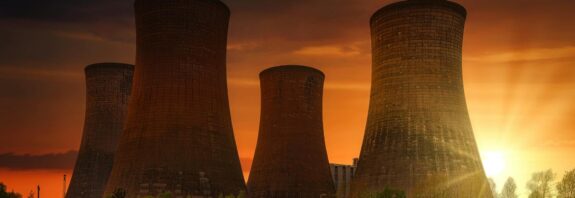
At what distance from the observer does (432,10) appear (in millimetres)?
20984

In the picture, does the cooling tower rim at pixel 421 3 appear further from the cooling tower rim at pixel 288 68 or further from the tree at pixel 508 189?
the tree at pixel 508 189

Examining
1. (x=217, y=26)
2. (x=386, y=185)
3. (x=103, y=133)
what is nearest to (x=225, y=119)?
(x=217, y=26)

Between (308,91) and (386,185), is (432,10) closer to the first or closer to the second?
(386,185)

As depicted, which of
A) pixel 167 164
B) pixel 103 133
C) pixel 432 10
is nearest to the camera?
pixel 167 164

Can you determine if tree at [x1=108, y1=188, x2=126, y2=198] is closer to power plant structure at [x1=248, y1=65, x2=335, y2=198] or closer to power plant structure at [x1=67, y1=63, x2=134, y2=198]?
power plant structure at [x1=67, y1=63, x2=134, y2=198]

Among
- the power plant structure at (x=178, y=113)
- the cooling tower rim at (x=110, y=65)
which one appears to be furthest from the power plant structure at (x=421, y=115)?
the cooling tower rim at (x=110, y=65)

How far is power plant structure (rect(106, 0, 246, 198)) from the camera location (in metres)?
19.7

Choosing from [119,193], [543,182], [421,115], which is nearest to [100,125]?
[119,193]

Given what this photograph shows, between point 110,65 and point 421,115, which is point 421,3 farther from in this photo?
point 110,65

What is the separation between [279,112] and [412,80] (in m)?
9.70

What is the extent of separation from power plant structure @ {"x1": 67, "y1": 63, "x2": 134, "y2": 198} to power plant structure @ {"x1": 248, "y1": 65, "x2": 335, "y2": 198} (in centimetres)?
640

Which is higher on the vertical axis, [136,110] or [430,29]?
[430,29]

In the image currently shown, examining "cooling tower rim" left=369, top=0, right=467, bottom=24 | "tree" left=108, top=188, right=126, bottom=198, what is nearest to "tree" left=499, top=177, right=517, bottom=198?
"cooling tower rim" left=369, top=0, right=467, bottom=24

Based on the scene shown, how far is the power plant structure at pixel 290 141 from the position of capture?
92.7ft
